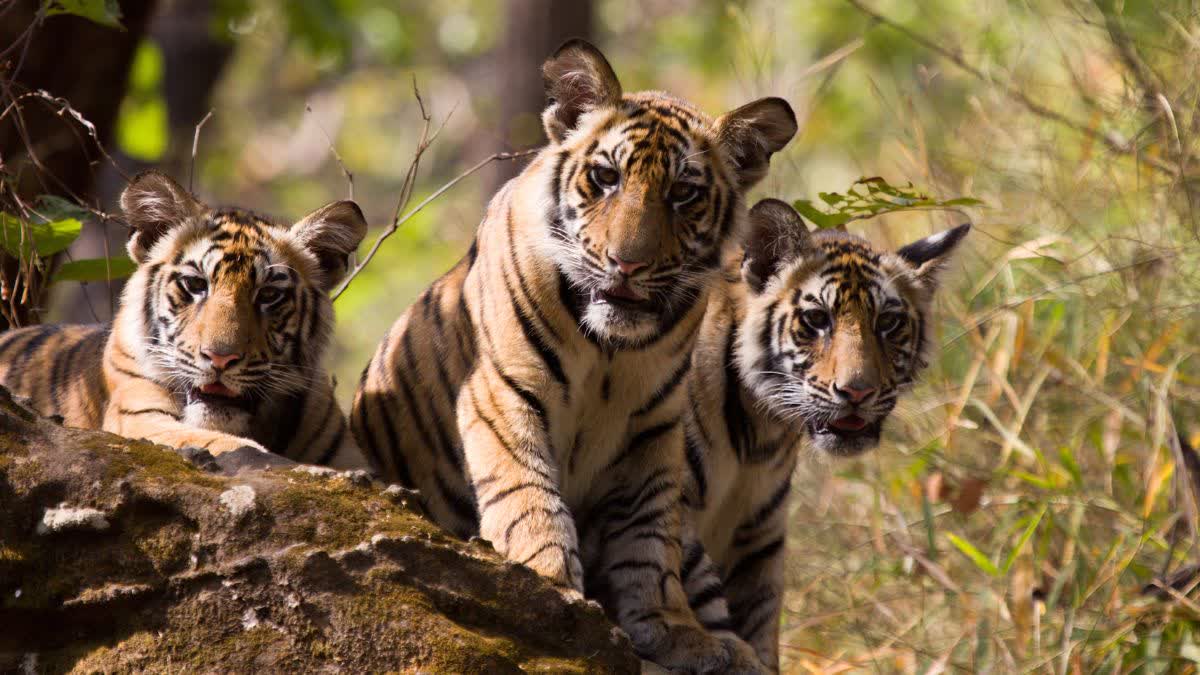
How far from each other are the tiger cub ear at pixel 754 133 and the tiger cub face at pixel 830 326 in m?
0.20

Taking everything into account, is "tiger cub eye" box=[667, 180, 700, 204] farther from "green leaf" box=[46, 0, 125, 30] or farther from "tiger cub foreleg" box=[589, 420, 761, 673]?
"green leaf" box=[46, 0, 125, 30]

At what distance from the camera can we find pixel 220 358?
12.5 feet

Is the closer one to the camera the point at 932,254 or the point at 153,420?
the point at 153,420

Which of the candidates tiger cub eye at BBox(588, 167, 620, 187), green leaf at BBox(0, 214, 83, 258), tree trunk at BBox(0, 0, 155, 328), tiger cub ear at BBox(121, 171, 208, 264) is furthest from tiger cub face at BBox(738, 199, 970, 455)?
tree trunk at BBox(0, 0, 155, 328)

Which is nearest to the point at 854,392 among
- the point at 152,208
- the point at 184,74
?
the point at 152,208

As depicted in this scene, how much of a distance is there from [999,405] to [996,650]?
4.40 ft

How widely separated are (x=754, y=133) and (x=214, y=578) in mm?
2130

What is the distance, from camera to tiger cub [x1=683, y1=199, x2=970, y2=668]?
4312mm

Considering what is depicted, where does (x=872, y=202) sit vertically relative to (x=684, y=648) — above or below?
above

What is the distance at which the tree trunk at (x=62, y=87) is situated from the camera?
534cm

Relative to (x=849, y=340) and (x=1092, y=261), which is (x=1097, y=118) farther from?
(x=849, y=340)

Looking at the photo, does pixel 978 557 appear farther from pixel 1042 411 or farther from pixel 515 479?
pixel 515 479

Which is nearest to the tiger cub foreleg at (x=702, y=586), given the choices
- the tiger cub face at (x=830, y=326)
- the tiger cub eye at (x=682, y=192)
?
the tiger cub face at (x=830, y=326)

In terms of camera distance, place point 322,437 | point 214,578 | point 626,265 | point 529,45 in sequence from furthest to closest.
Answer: point 529,45, point 322,437, point 626,265, point 214,578
